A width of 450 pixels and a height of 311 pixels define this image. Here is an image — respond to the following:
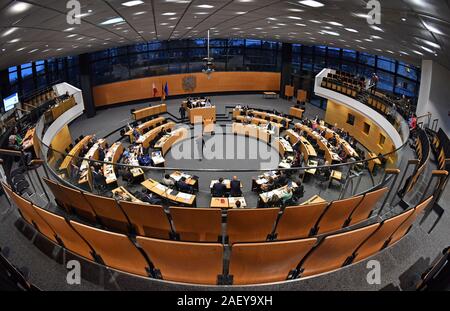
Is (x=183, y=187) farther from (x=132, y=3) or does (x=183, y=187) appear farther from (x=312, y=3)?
(x=312, y=3)

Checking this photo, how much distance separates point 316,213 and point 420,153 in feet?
21.8

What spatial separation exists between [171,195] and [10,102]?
9.87 meters

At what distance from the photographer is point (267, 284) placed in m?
4.11

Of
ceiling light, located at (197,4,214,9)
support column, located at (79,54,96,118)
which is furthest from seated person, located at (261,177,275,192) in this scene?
support column, located at (79,54,96,118)

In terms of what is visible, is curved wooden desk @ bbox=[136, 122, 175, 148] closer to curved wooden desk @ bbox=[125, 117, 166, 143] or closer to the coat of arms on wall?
curved wooden desk @ bbox=[125, 117, 166, 143]

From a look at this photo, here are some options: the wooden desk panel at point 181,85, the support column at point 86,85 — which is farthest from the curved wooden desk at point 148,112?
the support column at point 86,85

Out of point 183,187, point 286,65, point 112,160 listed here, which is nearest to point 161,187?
point 183,187

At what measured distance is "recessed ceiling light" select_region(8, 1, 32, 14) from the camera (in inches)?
127

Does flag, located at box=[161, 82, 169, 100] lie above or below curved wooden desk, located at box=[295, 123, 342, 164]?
above

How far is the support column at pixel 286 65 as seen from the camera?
933 inches

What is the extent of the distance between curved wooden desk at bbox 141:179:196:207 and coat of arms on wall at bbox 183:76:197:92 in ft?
50.1

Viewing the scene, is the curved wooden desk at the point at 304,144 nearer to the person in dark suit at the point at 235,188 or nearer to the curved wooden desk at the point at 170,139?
the person in dark suit at the point at 235,188

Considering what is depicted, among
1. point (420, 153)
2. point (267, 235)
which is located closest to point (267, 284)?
point (267, 235)

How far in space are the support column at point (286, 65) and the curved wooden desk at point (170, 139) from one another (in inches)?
472
